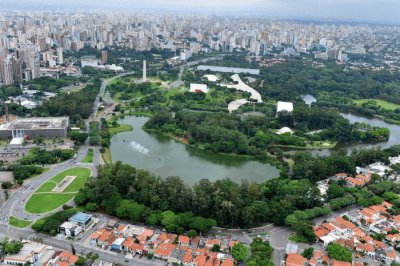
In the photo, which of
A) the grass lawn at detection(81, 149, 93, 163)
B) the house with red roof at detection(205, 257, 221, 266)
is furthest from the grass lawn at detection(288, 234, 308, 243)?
the grass lawn at detection(81, 149, 93, 163)

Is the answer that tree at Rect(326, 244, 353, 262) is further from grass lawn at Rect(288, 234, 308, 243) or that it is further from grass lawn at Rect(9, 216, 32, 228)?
grass lawn at Rect(9, 216, 32, 228)

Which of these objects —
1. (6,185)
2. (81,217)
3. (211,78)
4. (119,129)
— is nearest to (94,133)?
(119,129)

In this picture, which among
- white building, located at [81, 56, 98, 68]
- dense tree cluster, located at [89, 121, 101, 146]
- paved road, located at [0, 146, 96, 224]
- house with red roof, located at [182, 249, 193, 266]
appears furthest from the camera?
white building, located at [81, 56, 98, 68]

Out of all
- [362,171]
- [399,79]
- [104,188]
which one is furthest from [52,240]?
Answer: [399,79]

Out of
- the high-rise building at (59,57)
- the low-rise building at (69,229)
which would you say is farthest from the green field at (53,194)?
the high-rise building at (59,57)

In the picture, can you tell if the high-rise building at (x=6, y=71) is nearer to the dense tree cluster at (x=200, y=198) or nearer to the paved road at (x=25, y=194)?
the paved road at (x=25, y=194)

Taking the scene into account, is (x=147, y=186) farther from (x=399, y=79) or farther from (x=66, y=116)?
(x=399, y=79)
